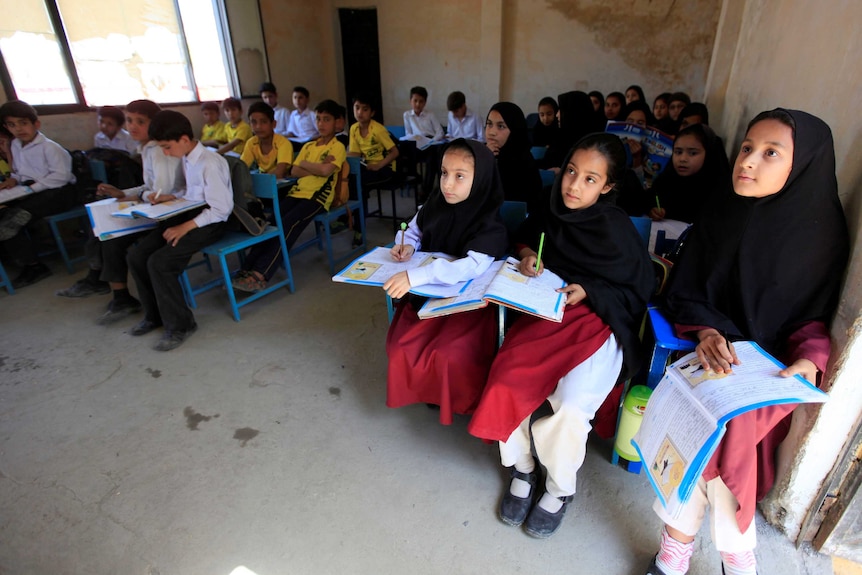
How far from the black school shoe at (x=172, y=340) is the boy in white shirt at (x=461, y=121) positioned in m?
3.94

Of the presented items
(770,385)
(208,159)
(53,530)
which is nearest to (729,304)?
(770,385)

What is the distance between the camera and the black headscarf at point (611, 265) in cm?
155

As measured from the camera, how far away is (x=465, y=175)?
5.96 ft

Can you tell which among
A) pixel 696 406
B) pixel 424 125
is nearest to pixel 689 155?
pixel 696 406

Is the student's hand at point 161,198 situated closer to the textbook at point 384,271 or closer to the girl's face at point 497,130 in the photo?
the textbook at point 384,271

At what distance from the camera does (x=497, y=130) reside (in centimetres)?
278

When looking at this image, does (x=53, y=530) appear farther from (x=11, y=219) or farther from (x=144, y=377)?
(x=11, y=219)

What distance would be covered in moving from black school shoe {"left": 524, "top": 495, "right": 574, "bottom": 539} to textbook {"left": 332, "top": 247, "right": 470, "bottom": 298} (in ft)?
2.65

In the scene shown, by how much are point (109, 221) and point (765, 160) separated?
3133 millimetres

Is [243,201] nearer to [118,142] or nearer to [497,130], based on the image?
[497,130]

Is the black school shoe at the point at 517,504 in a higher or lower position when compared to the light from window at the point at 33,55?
lower

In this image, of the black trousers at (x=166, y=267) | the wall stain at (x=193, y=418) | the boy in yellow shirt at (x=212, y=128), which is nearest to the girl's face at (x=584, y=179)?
the wall stain at (x=193, y=418)

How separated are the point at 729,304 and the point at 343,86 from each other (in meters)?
7.72

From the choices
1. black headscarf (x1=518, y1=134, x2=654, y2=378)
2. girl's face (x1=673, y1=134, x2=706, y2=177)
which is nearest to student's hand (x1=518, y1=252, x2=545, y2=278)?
black headscarf (x1=518, y1=134, x2=654, y2=378)
